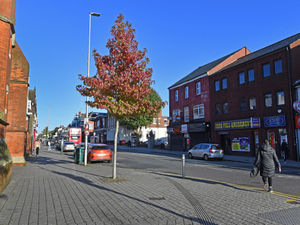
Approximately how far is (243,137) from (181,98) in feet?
43.8

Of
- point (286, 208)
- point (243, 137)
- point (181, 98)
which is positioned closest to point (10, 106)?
point (286, 208)

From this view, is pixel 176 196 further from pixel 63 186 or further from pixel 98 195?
pixel 63 186

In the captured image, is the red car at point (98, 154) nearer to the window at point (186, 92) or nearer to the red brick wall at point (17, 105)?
the red brick wall at point (17, 105)

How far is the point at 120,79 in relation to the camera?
9.98 meters

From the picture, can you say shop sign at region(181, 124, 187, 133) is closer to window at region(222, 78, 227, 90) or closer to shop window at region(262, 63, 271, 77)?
window at region(222, 78, 227, 90)

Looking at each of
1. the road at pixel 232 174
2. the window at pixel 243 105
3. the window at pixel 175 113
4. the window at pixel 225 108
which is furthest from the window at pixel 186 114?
the road at pixel 232 174

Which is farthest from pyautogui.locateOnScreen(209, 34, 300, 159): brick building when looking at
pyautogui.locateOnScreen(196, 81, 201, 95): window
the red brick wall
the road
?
the red brick wall

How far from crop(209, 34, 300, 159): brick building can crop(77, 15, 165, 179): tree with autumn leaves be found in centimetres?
1640

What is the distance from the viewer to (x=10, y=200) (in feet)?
22.1

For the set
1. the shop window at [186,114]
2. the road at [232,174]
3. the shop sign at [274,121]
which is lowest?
the road at [232,174]

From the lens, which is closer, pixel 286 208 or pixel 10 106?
pixel 286 208

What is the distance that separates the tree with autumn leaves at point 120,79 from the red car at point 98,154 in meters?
8.79

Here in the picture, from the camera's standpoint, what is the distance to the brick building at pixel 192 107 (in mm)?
32234

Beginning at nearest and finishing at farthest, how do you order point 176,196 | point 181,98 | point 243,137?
point 176,196 < point 243,137 < point 181,98
